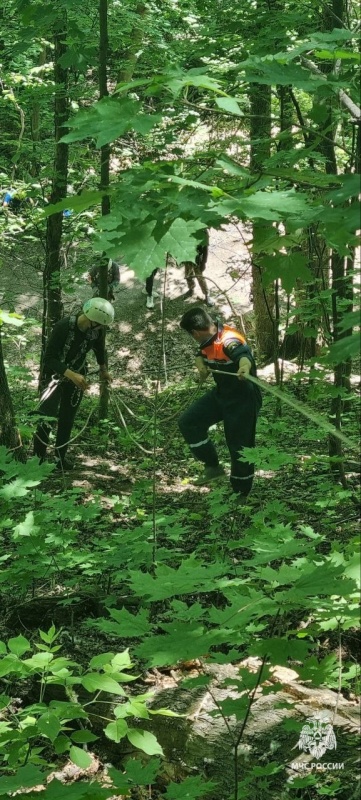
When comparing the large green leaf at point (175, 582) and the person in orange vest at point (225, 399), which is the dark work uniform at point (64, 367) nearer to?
the person in orange vest at point (225, 399)

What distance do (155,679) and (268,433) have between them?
13.8 feet

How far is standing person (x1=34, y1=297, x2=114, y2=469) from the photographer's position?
264 inches

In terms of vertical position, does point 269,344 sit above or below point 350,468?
above

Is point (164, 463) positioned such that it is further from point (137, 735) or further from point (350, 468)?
point (137, 735)

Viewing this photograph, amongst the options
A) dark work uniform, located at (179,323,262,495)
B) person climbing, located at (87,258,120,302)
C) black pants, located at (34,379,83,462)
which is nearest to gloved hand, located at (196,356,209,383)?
dark work uniform, located at (179,323,262,495)

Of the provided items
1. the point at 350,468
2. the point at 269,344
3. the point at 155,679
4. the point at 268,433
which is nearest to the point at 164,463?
the point at 268,433

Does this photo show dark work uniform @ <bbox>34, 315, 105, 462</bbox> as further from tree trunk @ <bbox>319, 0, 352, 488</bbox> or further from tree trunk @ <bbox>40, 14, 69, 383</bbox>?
tree trunk @ <bbox>319, 0, 352, 488</bbox>

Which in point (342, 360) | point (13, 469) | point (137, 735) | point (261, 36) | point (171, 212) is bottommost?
point (137, 735)

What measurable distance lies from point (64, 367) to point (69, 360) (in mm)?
226

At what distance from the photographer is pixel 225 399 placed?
5879 mm

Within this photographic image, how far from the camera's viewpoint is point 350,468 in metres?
6.14

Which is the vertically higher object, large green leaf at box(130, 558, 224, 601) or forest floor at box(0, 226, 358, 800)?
large green leaf at box(130, 558, 224, 601)

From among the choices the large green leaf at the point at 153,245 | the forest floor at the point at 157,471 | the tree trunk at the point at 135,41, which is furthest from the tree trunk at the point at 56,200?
the large green leaf at the point at 153,245

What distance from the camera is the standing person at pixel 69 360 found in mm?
6711
